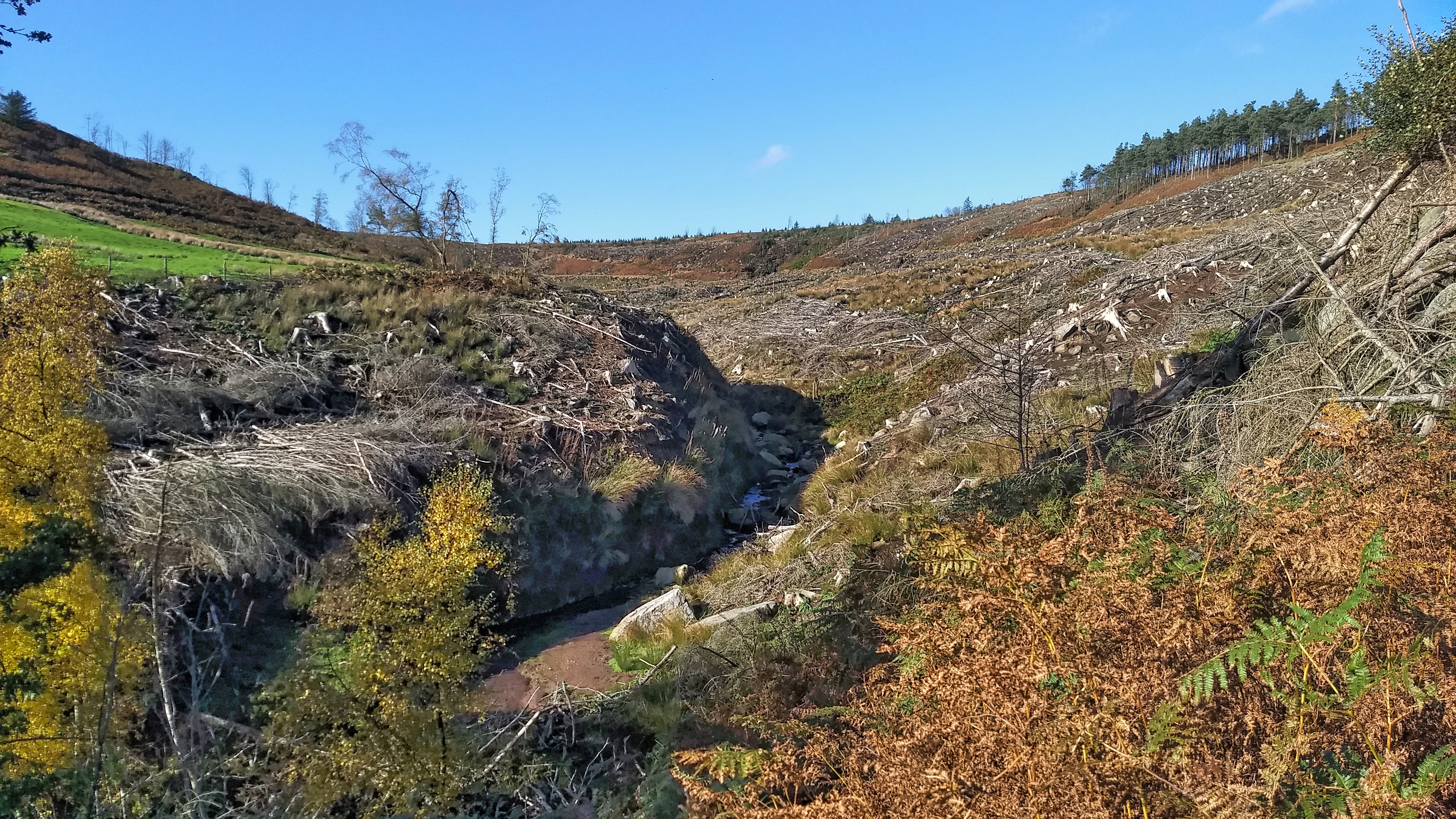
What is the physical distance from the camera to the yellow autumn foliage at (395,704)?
4.05 metres

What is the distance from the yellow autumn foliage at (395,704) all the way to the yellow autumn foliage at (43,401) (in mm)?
1887

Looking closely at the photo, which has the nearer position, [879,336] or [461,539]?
[461,539]

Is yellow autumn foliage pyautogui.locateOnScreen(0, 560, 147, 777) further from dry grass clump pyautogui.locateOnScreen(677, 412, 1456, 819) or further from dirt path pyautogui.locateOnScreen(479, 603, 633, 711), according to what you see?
dry grass clump pyautogui.locateOnScreen(677, 412, 1456, 819)

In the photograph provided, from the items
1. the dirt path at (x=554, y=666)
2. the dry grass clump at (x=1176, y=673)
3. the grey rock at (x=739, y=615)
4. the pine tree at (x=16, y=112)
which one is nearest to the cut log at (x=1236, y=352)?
the dry grass clump at (x=1176, y=673)

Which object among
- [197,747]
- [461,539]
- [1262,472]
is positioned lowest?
[197,747]

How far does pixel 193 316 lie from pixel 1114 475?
40.0 ft

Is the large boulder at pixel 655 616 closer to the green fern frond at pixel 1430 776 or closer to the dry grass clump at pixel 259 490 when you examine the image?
the dry grass clump at pixel 259 490

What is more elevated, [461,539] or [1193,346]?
[1193,346]

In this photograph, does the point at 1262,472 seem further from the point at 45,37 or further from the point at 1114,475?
the point at 45,37

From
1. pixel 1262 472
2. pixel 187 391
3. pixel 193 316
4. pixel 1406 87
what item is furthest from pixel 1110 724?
pixel 193 316

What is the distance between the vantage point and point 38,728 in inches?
166

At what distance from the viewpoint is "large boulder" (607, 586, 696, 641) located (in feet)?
24.3

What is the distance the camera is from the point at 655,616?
24.7 feet

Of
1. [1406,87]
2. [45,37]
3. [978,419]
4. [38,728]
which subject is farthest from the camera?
[978,419]
